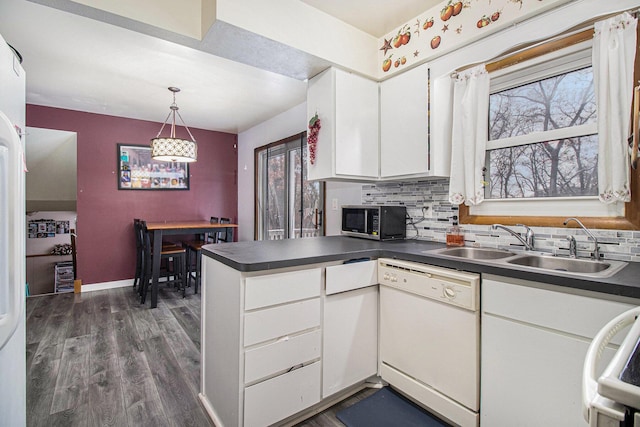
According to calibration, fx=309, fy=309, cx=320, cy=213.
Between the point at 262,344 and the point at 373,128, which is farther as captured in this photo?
the point at 373,128

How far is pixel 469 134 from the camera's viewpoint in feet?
6.46

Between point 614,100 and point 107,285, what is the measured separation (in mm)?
5382

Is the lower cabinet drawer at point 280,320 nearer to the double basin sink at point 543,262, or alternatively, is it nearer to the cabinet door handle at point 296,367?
the cabinet door handle at point 296,367

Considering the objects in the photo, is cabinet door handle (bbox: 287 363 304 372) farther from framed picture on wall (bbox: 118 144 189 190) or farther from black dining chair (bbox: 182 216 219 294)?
framed picture on wall (bbox: 118 144 189 190)

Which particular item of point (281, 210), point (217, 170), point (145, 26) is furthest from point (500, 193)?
point (217, 170)

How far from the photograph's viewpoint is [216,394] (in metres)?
1.64

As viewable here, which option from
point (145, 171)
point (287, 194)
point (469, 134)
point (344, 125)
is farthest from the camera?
point (145, 171)

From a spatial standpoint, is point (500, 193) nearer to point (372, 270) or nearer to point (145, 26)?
point (372, 270)

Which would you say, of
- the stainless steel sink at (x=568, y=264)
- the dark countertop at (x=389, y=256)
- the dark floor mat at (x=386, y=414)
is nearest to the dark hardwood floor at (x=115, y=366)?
the dark floor mat at (x=386, y=414)

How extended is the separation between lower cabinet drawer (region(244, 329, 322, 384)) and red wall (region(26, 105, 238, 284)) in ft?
12.7

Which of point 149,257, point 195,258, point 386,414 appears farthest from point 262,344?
point 195,258

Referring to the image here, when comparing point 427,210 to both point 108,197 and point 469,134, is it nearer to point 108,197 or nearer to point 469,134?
point 469,134

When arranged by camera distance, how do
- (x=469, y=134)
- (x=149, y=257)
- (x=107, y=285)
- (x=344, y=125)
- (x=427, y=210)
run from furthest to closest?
(x=107, y=285), (x=149, y=257), (x=427, y=210), (x=344, y=125), (x=469, y=134)

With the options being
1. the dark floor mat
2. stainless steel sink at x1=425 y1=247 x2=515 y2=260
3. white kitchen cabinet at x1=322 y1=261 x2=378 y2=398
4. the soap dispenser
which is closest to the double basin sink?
stainless steel sink at x1=425 y1=247 x2=515 y2=260
